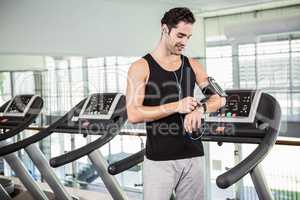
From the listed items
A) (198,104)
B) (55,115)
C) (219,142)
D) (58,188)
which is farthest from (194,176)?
(55,115)

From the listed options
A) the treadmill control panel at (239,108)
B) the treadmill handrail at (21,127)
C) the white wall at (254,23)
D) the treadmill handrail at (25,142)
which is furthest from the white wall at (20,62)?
the white wall at (254,23)

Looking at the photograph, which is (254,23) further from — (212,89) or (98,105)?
(212,89)

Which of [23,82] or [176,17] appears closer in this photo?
[176,17]

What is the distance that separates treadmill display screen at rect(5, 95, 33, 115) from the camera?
123 inches

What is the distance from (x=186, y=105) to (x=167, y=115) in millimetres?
103

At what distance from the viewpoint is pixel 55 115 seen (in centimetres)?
540

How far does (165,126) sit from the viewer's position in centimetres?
164

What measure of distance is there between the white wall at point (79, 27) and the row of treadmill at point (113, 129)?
75cm

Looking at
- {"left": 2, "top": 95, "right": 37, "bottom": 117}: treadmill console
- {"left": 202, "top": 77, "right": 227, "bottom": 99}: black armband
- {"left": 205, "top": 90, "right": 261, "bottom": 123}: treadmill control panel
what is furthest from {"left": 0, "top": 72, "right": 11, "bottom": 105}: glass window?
{"left": 202, "top": 77, "right": 227, "bottom": 99}: black armband

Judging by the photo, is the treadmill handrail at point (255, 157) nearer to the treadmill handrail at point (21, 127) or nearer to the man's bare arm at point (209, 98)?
the man's bare arm at point (209, 98)

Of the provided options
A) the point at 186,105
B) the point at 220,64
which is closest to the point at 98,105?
the point at 186,105

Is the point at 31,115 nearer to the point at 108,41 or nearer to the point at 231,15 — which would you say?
the point at 108,41

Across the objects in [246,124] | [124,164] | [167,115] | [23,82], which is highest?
[23,82]

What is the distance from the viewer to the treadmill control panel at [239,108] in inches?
82.4
